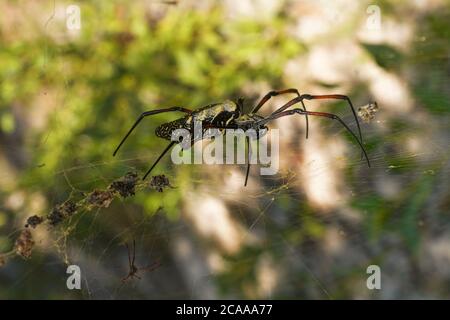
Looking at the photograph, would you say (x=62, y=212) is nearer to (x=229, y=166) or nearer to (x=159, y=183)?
(x=159, y=183)

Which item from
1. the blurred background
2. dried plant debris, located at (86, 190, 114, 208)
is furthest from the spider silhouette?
dried plant debris, located at (86, 190, 114, 208)

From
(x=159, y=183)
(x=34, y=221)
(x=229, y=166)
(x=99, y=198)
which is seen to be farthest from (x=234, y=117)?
(x=34, y=221)

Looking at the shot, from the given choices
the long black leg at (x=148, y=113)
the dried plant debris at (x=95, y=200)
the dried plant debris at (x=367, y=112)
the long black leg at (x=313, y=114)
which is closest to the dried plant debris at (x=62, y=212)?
the dried plant debris at (x=95, y=200)

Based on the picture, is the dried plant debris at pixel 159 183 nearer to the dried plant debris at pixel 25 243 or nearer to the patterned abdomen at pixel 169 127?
the patterned abdomen at pixel 169 127

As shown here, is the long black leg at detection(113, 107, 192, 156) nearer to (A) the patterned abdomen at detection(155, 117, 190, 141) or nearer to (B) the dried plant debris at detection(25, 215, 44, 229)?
(A) the patterned abdomen at detection(155, 117, 190, 141)

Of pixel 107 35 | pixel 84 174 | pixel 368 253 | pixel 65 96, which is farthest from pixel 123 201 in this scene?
pixel 368 253
